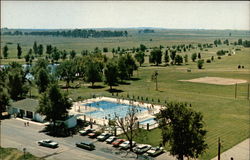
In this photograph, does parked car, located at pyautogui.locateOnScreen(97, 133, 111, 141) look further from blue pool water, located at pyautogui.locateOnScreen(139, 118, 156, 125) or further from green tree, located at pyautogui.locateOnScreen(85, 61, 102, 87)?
green tree, located at pyautogui.locateOnScreen(85, 61, 102, 87)

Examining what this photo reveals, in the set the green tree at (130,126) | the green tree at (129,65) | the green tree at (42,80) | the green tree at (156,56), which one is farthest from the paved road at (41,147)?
the green tree at (156,56)

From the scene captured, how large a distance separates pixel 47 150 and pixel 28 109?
2022 centimetres

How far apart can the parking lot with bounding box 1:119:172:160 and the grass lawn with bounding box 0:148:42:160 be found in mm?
1670

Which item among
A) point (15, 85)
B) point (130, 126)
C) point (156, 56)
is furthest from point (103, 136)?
point (156, 56)

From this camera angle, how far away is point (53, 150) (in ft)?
152

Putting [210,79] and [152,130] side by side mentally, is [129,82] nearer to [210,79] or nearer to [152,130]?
[210,79]

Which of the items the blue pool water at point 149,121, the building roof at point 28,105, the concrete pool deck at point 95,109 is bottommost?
the blue pool water at point 149,121

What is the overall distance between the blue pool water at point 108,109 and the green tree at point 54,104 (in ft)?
38.6

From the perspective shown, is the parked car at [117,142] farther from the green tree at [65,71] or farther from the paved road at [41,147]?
the green tree at [65,71]

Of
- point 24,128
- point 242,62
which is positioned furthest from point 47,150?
point 242,62

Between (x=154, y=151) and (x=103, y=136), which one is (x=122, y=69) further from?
(x=154, y=151)

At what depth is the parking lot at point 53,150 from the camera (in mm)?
43625

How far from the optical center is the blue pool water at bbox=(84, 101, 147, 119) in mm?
67125

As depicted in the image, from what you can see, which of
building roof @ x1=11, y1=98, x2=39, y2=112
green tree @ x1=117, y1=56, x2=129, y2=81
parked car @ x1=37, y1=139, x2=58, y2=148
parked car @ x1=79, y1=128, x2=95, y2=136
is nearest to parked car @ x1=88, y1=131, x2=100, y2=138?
parked car @ x1=79, y1=128, x2=95, y2=136
